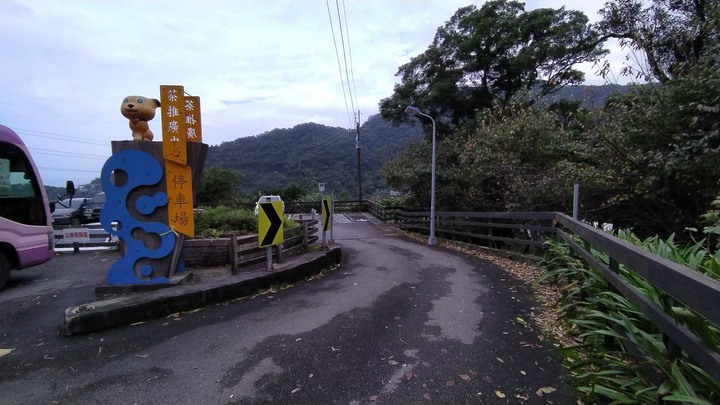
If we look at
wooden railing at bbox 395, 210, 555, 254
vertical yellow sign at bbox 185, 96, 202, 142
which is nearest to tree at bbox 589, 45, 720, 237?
wooden railing at bbox 395, 210, 555, 254

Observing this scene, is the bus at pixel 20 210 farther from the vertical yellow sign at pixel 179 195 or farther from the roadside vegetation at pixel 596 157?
the roadside vegetation at pixel 596 157

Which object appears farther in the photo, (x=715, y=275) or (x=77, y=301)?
(x=77, y=301)

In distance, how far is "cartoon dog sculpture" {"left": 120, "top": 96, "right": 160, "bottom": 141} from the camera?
624 cm

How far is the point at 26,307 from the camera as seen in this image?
5543 millimetres

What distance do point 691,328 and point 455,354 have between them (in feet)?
6.53

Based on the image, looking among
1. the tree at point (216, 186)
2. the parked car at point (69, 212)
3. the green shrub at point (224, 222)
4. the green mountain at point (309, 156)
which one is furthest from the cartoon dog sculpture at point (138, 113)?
the green mountain at point (309, 156)

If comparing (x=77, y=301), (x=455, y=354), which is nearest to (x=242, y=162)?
(x=77, y=301)

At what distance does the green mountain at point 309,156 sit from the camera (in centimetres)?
5069

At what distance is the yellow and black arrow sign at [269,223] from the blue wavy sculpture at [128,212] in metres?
1.34

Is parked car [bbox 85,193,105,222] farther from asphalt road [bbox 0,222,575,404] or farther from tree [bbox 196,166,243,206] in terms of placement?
asphalt road [bbox 0,222,575,404]

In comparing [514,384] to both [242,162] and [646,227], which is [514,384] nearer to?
[646,227]

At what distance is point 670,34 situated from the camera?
876 cm

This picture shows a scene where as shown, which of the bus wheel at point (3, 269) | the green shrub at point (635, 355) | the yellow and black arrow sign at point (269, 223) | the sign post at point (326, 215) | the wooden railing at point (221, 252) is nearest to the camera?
the green shrub at point (635, 355)

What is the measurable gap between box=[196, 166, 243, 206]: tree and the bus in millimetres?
20086
